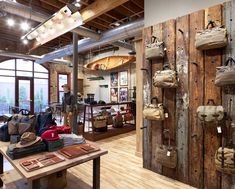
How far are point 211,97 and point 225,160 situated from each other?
787 millimetres

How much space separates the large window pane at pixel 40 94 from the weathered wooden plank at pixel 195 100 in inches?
369

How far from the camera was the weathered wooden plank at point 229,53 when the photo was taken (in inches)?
89.4

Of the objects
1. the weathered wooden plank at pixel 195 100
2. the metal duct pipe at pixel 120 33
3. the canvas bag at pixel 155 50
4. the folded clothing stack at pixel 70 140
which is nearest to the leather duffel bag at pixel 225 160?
the weathered wooden plank at pixel 195 100

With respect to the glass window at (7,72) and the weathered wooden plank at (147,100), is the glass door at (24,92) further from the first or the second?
the weathered wooden plank at (147,100)

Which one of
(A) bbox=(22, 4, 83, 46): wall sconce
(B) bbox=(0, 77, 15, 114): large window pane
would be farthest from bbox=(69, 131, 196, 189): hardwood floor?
(B) bbox=(0, 77, 15, 114): large window pane

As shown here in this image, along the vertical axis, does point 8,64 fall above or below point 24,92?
above

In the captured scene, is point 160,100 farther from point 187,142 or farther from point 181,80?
point 187,142

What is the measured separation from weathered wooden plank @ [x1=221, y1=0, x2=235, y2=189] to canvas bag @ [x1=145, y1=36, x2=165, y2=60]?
868 millimetres

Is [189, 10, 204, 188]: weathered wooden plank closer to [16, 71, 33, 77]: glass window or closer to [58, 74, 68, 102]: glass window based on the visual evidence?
[16, 71, 33, 77]: glass window

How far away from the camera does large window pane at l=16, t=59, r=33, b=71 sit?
974 centimetres

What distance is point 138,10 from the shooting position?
16.6ft

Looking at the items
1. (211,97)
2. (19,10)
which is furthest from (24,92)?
(211,97)

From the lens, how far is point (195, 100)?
2621 mm

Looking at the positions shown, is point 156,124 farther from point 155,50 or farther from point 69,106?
point 69,106
